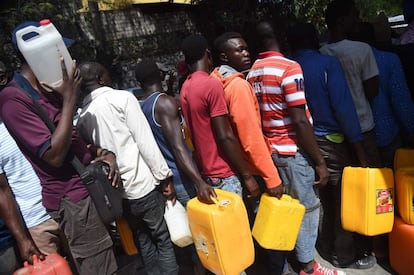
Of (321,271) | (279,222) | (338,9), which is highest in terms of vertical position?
(338,9)

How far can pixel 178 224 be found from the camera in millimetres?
2457

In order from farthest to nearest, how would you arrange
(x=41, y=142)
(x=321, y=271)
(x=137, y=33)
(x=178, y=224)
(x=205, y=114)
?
1. (x=137, y=33)
2. (x=321, y=271)
3. (x=178, y=224)
4. (x=205, y=114)
5. (x=41, y=142)

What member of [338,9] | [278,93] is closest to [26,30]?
[278,93]

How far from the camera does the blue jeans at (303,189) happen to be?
7.85 ft

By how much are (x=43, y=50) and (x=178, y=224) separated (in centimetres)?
137

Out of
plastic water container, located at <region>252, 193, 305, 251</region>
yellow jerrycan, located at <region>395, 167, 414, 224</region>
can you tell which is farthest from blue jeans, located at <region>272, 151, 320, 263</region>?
yellow jerrycan, located at <region>395, 167, 414, 224</region>

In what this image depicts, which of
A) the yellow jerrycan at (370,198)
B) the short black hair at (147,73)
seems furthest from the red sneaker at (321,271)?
the short black hair at (147,73)

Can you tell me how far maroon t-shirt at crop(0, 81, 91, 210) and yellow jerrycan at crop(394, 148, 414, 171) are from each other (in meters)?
2.06

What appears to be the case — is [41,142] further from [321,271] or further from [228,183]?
[321,271]

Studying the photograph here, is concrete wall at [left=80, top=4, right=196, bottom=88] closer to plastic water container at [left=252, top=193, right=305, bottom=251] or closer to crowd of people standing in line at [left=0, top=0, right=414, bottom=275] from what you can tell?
crowd of people standing in line at [left=0, top=0, right=414, bottom=275]

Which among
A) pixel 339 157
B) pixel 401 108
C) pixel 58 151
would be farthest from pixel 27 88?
pixel 401 108

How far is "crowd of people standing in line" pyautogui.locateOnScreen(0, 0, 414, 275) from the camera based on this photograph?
200 centimetres

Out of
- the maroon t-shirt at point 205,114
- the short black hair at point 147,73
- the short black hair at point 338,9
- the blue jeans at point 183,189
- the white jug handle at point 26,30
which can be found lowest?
the blue jeans at point 183,189

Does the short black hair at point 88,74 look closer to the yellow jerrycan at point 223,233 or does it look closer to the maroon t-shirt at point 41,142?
the maroon t-shirt at point 41,142
